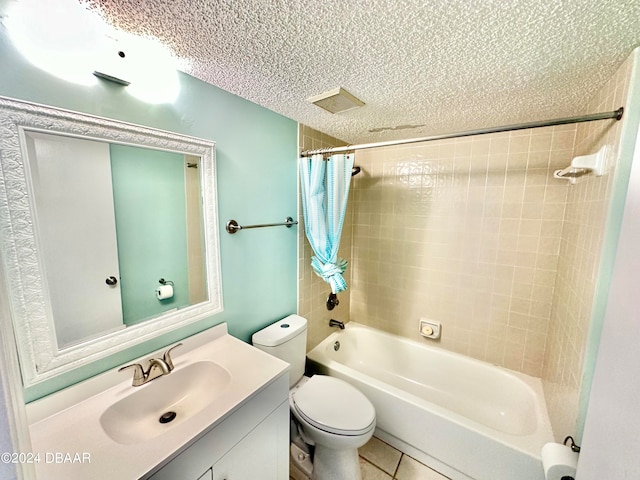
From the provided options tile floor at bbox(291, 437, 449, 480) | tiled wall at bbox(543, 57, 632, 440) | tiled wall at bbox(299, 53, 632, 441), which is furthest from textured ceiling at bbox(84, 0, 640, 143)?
tile floor at bbox(291, 437, 449, 480)

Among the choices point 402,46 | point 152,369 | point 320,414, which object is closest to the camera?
point 402,46

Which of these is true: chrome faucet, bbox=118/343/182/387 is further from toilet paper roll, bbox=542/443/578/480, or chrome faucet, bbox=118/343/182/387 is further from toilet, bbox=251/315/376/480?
toilet paper roll, bbox=542/443/578/480

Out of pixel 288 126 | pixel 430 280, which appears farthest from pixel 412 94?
pixel 430 280

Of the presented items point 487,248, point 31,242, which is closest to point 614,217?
point 487,248

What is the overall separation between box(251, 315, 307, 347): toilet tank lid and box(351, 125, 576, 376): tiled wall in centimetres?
96

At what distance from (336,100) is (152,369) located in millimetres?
1472

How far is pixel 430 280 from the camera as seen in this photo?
2053 millimetres

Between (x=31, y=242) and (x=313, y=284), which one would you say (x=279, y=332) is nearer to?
(x=313, y=284)

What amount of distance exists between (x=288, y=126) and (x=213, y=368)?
141 cm

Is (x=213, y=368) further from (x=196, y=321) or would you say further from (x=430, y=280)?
(x=430, y=280)

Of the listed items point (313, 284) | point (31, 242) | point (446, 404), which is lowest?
point (446, 404)

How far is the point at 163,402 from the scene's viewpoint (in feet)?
3.41

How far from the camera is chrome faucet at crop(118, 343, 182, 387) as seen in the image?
97cm

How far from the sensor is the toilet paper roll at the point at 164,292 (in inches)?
43.6
